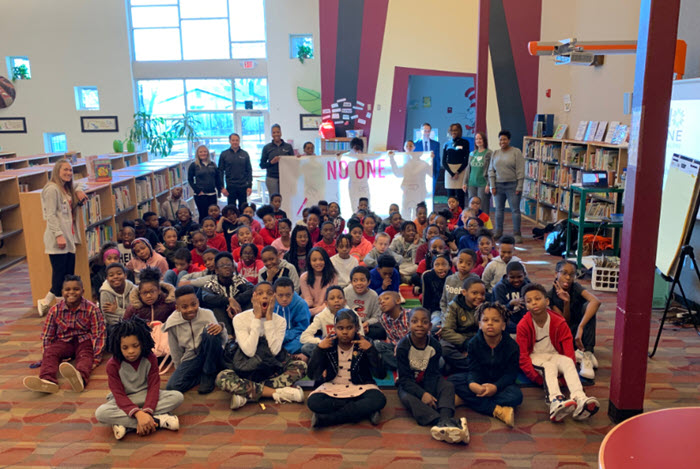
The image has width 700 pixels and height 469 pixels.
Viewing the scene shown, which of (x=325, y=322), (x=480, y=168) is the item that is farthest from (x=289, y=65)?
(x=325, y=322)

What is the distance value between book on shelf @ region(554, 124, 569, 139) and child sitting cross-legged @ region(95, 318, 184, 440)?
7.99m

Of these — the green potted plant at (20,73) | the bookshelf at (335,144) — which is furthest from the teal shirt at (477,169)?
the green potted plant at (20,73)

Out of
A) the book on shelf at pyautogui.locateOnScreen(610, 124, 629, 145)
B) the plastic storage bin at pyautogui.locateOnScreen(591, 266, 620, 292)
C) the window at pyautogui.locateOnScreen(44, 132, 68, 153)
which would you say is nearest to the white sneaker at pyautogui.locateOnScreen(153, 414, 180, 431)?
the plastic storage bin at pyautogui.locateOnScreen(591, 266, 620, 292)

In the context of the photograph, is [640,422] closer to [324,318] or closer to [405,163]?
[324,318]

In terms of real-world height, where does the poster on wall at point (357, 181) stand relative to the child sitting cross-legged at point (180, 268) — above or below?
above

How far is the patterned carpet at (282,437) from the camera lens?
132 inches

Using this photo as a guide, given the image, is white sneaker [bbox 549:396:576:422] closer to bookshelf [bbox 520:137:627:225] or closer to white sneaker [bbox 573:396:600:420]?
white sneaker [bbox 573:396:600:420]

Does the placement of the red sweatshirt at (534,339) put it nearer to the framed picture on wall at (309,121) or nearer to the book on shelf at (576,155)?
the book on shelf at (576,155)

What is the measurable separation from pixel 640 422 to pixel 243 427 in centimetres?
248

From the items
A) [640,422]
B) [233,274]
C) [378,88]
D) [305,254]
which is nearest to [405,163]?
[378,88]

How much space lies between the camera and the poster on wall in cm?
895

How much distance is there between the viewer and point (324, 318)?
14.5 feet

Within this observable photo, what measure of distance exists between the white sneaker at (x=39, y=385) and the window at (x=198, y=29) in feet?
33.5

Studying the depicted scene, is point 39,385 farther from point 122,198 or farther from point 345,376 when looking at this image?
point 122,198
